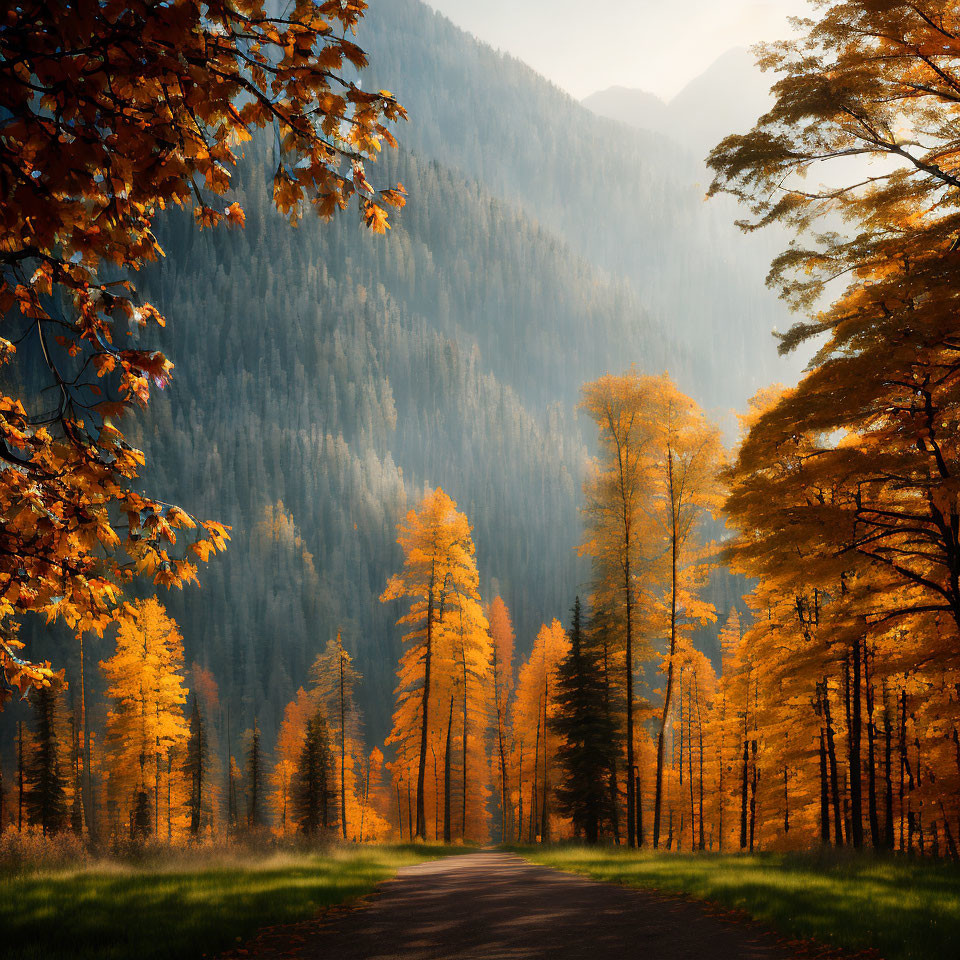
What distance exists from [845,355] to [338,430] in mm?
191964

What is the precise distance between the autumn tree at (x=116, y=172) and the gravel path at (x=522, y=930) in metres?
4.24

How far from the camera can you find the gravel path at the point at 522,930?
5.56 m

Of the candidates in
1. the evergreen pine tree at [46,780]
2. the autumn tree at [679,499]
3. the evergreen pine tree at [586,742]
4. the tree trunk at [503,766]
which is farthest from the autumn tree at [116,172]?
the tree trunk at [503,766]

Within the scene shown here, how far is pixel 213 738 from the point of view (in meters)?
82.2

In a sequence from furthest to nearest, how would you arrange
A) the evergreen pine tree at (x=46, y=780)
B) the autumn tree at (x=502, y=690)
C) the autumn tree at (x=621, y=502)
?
the autumn tree at (x=502, y=690)
the evergreen pine tree at (x=46, y=780)
the autumn tree at (x=621, y=502)

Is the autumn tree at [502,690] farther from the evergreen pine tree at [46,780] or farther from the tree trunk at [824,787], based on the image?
the evergreen pine tree at [46,780]

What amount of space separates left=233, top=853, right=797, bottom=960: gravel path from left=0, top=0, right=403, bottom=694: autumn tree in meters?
4.24

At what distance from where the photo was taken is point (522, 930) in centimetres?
638

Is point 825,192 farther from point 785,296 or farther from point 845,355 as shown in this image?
point 845,355

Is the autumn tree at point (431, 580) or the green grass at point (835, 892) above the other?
the autumn tree at point (431, 580)

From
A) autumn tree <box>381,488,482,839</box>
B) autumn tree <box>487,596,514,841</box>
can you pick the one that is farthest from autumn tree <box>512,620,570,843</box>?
autumn tree <box>381,488,482,839</box>

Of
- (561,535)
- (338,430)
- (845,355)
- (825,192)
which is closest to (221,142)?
(845,355)

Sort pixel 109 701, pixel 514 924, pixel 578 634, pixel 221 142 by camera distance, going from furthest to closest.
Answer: pixel 109 701
pixel 578 634
pixel 514 924
pixel 221 142

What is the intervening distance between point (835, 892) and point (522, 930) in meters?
4.09
